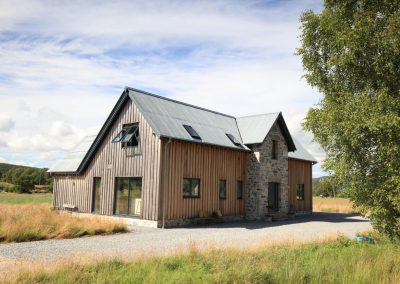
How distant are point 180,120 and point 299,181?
41.7 feet

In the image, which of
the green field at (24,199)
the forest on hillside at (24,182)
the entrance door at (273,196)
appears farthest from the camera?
the forest on hillside at (24,182)

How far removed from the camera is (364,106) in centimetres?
1213

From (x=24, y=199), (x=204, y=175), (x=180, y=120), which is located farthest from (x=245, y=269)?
(x=24, y=199)

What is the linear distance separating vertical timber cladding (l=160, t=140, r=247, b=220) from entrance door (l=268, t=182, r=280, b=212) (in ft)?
7.39

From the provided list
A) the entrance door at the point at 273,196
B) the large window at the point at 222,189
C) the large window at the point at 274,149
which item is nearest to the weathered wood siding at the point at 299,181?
the entrance door at the point at 273,196

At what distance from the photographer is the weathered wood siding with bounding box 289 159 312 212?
28609mm

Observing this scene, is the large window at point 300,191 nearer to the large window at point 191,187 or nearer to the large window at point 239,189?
the large window at point 239,189

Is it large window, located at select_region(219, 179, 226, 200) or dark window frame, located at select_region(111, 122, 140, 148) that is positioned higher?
dark window frame, located at select_region(111, 122, 140, 148)

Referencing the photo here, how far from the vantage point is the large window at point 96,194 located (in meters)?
22.9

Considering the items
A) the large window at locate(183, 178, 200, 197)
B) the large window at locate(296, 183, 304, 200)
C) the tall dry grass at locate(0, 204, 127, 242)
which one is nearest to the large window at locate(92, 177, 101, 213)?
the tall dry grass at locate(0, 204, 127, 242)

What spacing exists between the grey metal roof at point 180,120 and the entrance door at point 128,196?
124 inches

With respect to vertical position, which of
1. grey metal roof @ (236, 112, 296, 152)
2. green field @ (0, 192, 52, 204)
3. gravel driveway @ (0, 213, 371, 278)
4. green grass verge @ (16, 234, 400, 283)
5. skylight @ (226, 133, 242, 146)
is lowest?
green field @ (0, 192, 52, 204)

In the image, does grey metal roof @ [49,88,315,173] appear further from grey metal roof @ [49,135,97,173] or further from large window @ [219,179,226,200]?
large window @ [219,179,226,200]

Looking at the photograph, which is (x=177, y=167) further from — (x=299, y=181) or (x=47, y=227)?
(x=299, y=181)
